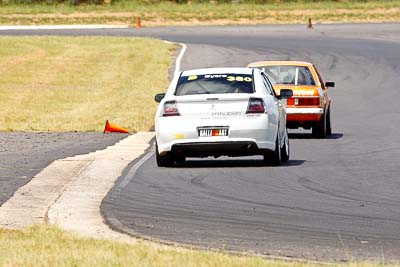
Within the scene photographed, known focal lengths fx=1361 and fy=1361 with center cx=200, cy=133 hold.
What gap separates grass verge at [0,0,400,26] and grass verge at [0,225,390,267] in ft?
208

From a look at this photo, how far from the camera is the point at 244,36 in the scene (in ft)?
204

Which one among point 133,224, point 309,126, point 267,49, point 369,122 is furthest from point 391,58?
point 133,224

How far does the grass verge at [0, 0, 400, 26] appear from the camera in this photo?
3027 inches

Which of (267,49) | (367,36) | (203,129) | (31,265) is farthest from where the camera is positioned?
(367,36)

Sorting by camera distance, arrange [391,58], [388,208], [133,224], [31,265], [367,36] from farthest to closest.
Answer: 1. [367,36]
2. [391,58]
3. [388,208]
4. [133,224]
5. [31,265]

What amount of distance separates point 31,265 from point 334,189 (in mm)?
6736

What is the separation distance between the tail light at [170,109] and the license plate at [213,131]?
43 cm

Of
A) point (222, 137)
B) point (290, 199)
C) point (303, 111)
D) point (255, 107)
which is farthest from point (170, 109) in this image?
point (303, 111)

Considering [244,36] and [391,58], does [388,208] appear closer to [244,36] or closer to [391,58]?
[391,58]

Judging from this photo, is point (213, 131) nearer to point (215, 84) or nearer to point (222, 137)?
point (222, 137)

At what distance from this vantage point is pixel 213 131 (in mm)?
18219

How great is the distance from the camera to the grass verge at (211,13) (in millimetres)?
76894

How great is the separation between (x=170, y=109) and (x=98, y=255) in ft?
28.0

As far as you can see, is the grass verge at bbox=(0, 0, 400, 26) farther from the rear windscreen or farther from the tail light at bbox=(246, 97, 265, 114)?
the tail light at bbox=(246, 97, 265, 114)
